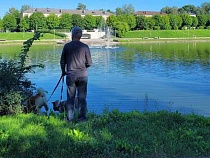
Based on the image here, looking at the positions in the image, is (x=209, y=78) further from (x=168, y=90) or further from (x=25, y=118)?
(x=25, y=118)

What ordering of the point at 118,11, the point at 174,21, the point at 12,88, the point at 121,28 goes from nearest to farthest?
the point at 12,88 → the point at 121,28 → the point at 174,21 → the point at 118,11

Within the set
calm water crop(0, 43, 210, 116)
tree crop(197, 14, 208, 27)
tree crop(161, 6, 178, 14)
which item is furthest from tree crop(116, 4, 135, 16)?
calm water crop(0, 43, 210, 116)

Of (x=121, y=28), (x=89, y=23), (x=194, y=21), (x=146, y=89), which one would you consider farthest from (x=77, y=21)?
(x=146, y=89)

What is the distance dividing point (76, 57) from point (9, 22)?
117 meters

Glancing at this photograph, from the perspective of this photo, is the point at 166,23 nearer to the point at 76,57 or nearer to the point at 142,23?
the point at 142,23

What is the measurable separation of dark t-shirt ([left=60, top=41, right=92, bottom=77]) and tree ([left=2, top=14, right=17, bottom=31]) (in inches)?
4520

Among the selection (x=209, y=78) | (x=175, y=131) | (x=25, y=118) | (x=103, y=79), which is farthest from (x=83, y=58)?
(x=209, y=78)

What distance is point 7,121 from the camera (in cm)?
694

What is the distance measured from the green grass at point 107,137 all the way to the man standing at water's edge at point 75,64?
0.44m

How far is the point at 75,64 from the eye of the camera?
705 cm

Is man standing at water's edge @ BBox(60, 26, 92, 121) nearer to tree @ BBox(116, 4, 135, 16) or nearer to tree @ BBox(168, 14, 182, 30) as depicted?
tree @ BBox(168, 14, 182, 30)

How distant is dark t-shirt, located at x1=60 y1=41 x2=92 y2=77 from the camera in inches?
277

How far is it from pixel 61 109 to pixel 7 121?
3405 mm

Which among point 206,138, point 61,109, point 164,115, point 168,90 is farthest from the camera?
point 168,90
